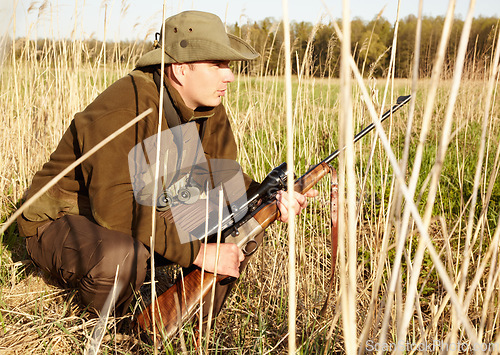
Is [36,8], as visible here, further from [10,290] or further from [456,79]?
[456,79]

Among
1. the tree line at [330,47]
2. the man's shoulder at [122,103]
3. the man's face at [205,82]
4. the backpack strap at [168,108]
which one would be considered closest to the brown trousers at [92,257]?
the man's shoulder at [122,103]

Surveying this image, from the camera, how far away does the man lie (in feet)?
6.12

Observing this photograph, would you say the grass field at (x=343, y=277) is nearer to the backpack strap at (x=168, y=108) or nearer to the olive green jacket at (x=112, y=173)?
the olive green jacket at (x=112, y=173)

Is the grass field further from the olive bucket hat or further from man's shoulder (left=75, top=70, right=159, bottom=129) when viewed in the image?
the olive bucket hat

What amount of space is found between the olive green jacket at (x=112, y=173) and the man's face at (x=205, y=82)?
0.29 ft

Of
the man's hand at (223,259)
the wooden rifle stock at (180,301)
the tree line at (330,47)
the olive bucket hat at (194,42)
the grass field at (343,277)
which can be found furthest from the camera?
the tree line at (330,47)

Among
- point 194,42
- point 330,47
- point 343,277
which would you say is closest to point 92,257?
point 194,42

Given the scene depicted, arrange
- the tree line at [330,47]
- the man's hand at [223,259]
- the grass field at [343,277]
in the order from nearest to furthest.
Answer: the grass field at [343,277], the man's hand at [223,259], the tree line at [330,47]

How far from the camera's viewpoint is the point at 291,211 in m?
1.09

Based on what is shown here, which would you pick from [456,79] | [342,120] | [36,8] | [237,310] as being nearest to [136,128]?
[237,310]

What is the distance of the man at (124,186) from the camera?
1865 millimetres

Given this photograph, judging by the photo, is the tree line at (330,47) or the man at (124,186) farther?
the tree line at (330,47)

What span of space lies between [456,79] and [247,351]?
1.48m

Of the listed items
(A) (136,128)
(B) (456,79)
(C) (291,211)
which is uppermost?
(B) (456,79)
